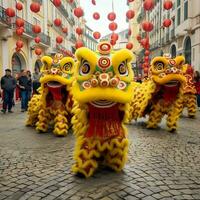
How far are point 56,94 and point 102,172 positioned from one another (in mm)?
3233

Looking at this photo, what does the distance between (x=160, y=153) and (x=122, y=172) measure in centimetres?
131

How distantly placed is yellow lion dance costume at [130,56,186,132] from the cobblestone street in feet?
3.25

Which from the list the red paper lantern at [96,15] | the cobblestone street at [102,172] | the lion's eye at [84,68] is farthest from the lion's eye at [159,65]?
the red paper lantern at [96,15]

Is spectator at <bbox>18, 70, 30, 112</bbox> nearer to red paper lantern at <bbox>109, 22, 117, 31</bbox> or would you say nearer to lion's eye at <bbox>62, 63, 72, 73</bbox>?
lion's eye at <bbox>62, 63, 72, 73</bbox>

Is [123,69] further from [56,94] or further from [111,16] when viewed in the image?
[111,16]

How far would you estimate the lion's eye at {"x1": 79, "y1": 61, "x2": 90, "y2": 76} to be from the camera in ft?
14.9

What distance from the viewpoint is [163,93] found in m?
8.23

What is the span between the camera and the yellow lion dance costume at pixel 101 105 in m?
4.37

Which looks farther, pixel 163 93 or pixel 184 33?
pixel 184 33

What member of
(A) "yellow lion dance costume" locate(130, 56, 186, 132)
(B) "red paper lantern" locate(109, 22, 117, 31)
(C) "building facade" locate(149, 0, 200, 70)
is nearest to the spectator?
(A) "yellow lion dance costume" locate(130, 56, 186, 132)

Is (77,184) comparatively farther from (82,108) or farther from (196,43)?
(196,43)

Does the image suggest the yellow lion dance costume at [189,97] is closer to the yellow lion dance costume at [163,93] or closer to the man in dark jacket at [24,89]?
the yellow lion dance costume at [163,93]

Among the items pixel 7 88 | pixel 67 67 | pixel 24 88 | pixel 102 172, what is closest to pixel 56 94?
pixel 67 67

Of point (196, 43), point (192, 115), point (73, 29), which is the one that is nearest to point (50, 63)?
point (192, 115)
